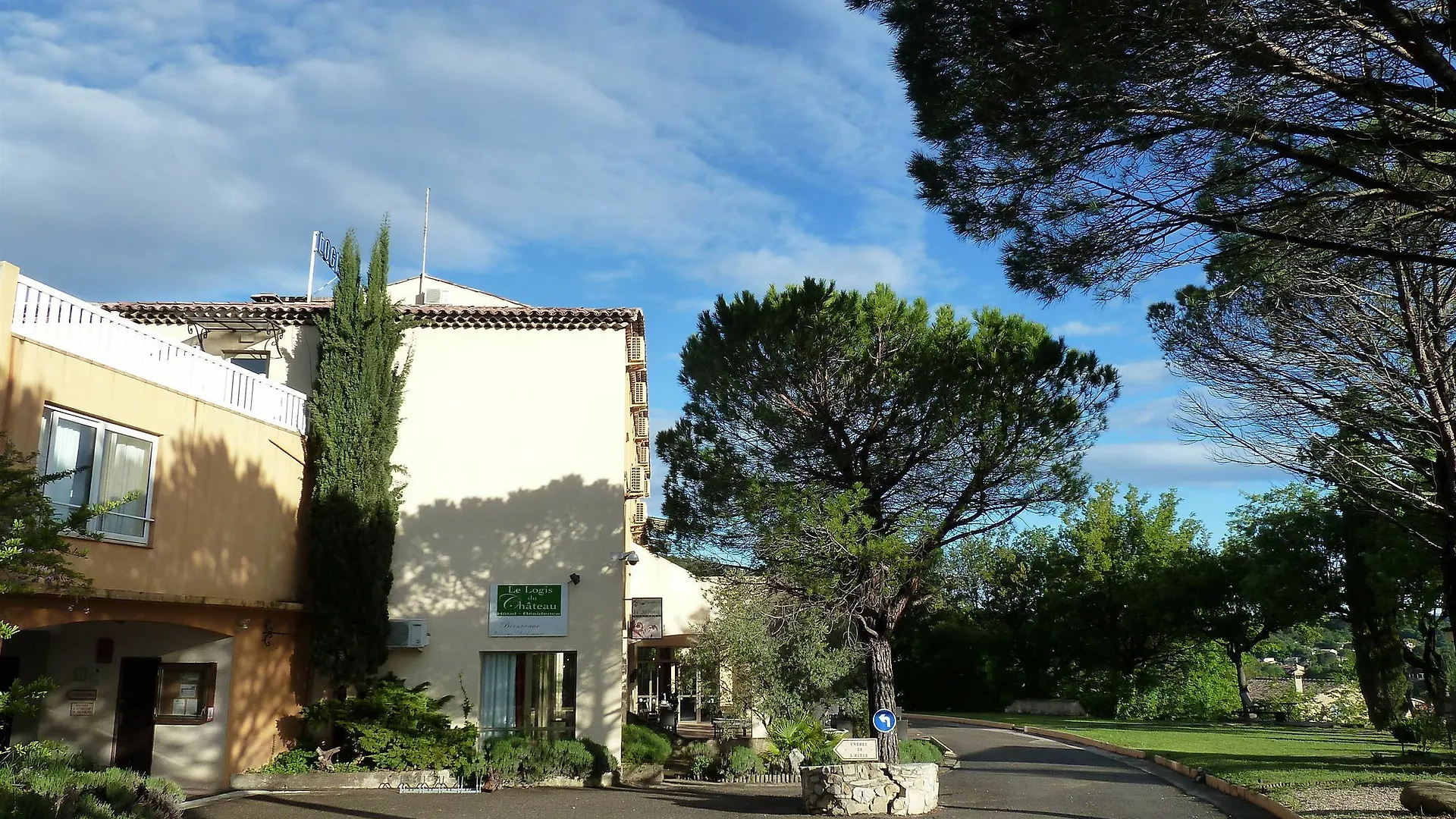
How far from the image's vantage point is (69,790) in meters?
9.31

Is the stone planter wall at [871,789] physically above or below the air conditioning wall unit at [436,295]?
below

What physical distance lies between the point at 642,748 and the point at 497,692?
101 inches

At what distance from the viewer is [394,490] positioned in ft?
55.8

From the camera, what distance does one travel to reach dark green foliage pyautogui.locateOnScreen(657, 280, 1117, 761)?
52.4ft

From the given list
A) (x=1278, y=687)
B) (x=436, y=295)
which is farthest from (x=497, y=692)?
(x=1278, y=687)

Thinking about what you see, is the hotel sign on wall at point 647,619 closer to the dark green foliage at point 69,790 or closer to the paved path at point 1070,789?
the paved path at point 1070,789

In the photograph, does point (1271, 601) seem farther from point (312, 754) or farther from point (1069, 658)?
point (312, 754)

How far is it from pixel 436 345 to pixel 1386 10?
1467 centimetres

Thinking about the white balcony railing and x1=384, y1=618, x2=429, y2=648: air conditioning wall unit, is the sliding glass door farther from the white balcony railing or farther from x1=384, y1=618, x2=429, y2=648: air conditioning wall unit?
the white balcony railing

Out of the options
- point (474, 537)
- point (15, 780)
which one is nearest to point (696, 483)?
point (474, 537)

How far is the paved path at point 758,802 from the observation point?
1296 centimetres

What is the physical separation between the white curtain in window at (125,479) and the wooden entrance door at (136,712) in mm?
3436

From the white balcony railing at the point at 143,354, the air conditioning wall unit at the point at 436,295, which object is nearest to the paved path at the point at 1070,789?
the white balcony railing at the point at 143,354

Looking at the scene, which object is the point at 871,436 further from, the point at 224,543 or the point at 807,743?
the point at 224,543
